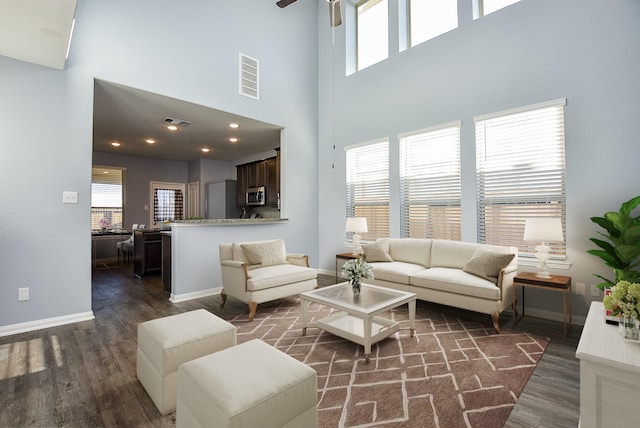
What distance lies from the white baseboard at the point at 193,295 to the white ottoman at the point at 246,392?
9.44 feet

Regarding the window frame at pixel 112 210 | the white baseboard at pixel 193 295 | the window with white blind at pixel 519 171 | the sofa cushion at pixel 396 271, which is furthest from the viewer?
the window frame at pixel 112 210

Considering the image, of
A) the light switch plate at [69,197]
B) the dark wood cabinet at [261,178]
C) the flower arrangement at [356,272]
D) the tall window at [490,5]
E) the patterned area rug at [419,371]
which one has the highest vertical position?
the tall window at [490,5]

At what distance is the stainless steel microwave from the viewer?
7.00m

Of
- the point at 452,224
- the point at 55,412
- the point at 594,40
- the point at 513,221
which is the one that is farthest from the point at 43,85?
the point at 594,40

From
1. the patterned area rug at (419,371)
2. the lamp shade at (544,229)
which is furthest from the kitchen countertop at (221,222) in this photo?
the lamp shade at (544,229)

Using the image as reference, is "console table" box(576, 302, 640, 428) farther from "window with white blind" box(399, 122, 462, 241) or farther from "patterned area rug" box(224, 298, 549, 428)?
"window with white blind" box(399, 122, 462, 241)

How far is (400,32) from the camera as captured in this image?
4832 millimetres

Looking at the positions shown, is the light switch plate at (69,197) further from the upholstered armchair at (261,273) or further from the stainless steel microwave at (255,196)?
the stainless steel microwave at (255,196)

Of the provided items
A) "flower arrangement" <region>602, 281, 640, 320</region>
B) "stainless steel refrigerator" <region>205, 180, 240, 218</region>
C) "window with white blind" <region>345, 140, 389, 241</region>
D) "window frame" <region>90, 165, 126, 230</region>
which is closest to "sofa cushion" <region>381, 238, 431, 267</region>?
"window with white blind" <region>345, 140, 389, 241</region>

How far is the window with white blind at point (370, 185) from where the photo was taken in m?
5.06

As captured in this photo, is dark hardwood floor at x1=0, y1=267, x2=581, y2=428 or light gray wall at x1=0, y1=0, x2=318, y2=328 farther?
light gray wall at x1=0, y1=0, x2=318, y2=328

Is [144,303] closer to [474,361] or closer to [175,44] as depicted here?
[175,44]

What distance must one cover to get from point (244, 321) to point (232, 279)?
1.78 feet

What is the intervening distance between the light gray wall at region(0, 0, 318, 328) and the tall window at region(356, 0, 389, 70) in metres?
2.29
